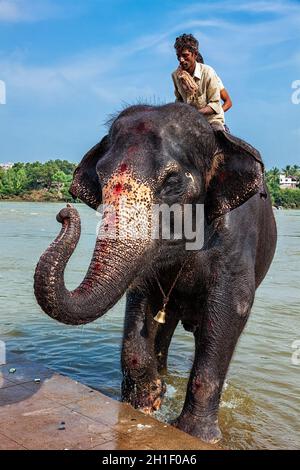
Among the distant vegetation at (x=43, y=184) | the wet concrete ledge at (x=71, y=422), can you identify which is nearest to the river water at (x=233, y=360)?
the wet concrete ledge at (x=71, y=422)

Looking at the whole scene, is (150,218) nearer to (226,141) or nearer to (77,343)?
(226,141)

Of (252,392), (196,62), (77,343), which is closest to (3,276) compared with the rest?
(77,343)

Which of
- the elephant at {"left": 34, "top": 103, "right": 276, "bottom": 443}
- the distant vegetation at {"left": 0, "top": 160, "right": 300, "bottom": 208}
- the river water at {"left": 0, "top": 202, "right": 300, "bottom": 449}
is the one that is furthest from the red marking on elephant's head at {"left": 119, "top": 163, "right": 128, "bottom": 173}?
the distant vegetation at {"left": 0, "top": 160, "right": 300, "bottom": 208}

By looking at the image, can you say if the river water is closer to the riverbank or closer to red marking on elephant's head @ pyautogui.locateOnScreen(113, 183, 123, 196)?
red marking on elephant's head @ pyautogui.locateOnScreen(113, 183, 123, 196)

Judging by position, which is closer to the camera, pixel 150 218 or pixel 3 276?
pixel 150 218

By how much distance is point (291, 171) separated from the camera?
134 m

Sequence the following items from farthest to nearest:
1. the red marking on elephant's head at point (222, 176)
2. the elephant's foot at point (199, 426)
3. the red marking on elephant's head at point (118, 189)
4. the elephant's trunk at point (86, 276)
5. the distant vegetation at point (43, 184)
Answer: the distant vegetation at point (43, 184) < the red marking on elephant's head at point (222, 176) < the elephant's foot at point (199, 426) < the red marking on elephant's head at point (118, 189) < the elephant's trunk at point (86, 276)

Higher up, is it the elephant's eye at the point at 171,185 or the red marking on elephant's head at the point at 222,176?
the red marking on elephant's head at the point at 222,176

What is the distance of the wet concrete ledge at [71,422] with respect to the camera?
339cm

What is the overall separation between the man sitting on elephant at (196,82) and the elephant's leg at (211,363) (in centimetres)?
128

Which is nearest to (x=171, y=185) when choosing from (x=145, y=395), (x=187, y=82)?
(x=187, y=82)

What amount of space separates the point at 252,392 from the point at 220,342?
1745 mm

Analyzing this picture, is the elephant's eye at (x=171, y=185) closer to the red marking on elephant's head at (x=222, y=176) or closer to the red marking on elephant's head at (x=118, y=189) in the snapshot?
the red marking on elephant's head at (x=118, y=189)

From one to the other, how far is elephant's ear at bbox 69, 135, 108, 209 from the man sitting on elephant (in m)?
0.78
